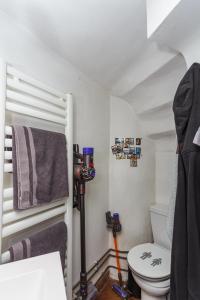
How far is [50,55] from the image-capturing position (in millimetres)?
1229

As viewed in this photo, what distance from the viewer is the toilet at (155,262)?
4.16 ft

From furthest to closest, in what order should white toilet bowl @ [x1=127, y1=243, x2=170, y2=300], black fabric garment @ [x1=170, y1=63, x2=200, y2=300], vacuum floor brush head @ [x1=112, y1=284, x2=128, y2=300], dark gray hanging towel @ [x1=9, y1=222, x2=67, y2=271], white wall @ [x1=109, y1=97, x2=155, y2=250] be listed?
white wall @ [x1=109, y1=97, x2=155, y2=250]
vacuum floor brush head @ [x1=112, y1=284, x2=128, y2=300]
white toilet bowl @ [x1=127, y1=243, x2=170, y2=300]
dark gray hanging towel @ [x1=9, y1=222, x2=67, y2=271]
black fabric garment @ [x1=170, y1=63, x2=200, y2=300]

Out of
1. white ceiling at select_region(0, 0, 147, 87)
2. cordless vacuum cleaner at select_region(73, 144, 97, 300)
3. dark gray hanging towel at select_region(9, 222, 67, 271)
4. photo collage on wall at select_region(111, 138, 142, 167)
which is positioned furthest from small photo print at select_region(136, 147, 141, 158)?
dark gray hanging towel at select_region(9, 222, 67, 271)

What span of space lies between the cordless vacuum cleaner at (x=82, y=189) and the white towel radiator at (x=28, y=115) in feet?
0.29

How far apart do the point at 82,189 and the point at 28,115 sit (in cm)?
65

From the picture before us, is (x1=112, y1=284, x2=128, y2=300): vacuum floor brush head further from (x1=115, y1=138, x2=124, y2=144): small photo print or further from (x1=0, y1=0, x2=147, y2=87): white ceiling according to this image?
(x1=0, y1=0, x2=147, y2=87): white ceiling

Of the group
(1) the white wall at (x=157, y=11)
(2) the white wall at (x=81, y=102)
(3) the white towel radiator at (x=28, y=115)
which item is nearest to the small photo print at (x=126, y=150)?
(2) the white wall at (x=81, y=102)

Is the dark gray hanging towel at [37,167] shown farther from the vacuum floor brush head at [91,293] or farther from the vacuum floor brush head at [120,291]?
the vacuum floor brush head at [120,291]

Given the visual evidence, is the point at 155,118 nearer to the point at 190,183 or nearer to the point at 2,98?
the point at 190,183

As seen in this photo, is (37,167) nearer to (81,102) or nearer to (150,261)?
(81,102)

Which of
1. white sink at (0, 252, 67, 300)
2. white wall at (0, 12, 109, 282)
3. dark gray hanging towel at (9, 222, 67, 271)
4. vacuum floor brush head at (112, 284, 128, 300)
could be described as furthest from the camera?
vacuum floor brush head at (112, 284, 128, 300)

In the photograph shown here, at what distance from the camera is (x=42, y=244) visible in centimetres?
96

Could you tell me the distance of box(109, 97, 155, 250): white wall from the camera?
184 centimetres

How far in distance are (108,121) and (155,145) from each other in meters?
0.58
